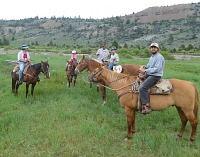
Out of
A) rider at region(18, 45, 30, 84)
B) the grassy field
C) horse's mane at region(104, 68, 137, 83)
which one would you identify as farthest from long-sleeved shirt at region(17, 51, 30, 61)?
horse's mane at region(104, 68, 137, 83)

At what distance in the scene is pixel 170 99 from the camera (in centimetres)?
752

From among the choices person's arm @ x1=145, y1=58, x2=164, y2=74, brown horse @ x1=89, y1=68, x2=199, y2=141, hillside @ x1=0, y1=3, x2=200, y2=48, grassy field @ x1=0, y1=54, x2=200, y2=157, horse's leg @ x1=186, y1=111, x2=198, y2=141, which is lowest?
grassy field @ x1=0, y1=54, x2=200, y2=157

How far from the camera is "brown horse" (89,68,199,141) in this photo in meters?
7.40

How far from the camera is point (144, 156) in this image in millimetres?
6641

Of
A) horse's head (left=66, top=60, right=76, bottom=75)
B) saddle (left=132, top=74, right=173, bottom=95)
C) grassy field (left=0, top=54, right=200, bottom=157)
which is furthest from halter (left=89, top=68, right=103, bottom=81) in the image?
horse's head (left=66, top=60, right=76, bottom=75)

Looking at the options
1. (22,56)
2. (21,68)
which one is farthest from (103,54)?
(21,68)

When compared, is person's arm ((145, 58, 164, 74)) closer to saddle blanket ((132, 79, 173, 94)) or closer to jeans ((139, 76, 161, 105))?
jeans ((139, 76, 161, 105))

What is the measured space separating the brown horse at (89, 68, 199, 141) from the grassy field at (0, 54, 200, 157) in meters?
0.59

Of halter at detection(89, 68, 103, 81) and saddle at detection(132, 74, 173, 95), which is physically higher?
halter at detection(89, 68, 103, 81)

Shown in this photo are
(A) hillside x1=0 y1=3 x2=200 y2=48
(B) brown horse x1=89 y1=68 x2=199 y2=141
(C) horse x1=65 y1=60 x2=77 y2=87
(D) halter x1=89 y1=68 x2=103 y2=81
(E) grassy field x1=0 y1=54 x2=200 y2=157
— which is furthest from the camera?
(A) hillside x1=0 y1=3 x2=200 y2=48

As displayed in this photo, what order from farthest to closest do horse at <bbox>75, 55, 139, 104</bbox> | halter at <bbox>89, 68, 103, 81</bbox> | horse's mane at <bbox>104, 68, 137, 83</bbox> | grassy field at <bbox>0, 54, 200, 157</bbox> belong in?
1. horse at <bbox>75, 55, 139, 104</bbox>
2. halter at <bbox>89, 68, 103, 81</bbox>
3. horse's mane at <bbox>104, 68, 137, 83</bbox>
4. grassy field at <bbox>0, 54, 200, 157</bbox>

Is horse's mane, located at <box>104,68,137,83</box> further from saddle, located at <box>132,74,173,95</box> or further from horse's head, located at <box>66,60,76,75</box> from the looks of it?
horse's head, located at <box>66,60,76,75</box>

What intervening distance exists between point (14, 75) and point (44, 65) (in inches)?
72.5

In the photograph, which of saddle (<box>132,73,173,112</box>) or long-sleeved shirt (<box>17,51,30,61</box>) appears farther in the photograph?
long-sleeved shirt (<box>17,51,30,61</box>)
